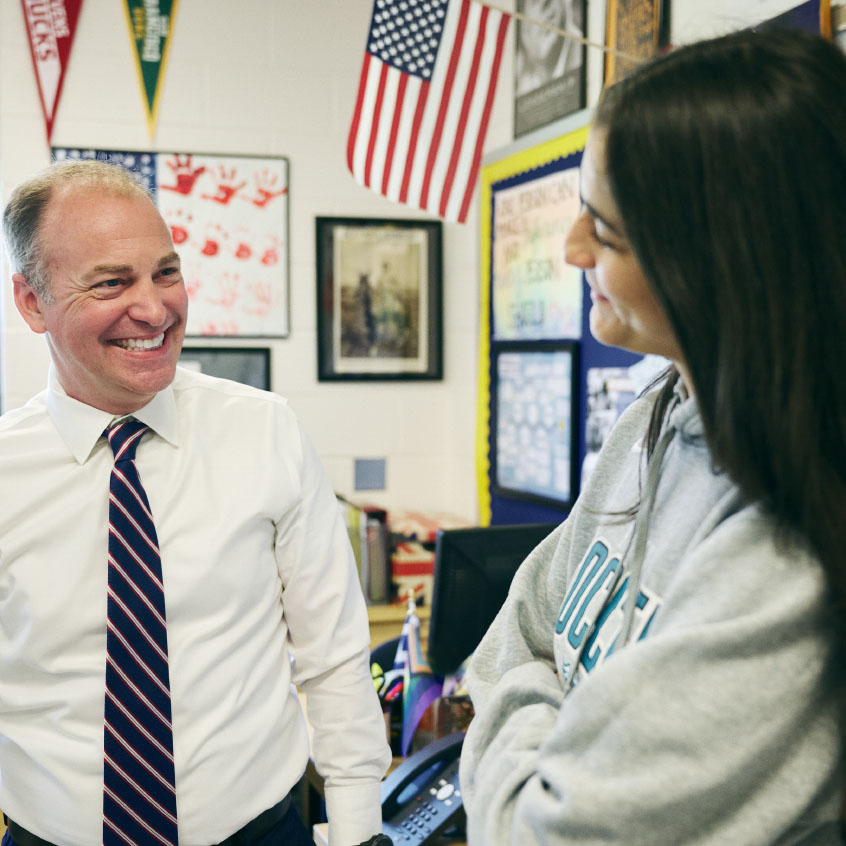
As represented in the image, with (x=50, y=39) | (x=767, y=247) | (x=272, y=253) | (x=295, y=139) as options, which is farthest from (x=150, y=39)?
(x=767, y=247)

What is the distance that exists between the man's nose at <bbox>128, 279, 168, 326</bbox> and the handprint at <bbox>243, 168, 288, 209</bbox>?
1.89 meters

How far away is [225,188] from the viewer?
305cm

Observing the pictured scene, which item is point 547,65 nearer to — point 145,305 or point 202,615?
point 145,305

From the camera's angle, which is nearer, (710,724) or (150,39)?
(710,724)

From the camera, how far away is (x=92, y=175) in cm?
128

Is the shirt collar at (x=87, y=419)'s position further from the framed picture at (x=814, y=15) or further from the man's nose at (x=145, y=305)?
the framed picture at (x=814, y=15)

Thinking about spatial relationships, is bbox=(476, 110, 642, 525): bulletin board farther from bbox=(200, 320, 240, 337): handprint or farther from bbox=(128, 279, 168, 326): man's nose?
bbox=(128, 279, 168, 326): man's nose

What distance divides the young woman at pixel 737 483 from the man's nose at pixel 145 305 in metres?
0.78

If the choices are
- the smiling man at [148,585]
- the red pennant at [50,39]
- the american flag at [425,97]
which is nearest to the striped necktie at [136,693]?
the smiling man at [148,585]

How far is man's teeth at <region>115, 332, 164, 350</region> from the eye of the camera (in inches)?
50.6

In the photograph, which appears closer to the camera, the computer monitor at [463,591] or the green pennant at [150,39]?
the computer monitor at [463,591]

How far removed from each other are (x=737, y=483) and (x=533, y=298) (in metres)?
2.12

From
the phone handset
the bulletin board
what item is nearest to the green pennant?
the bulletin board

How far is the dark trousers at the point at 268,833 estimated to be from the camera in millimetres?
1222
